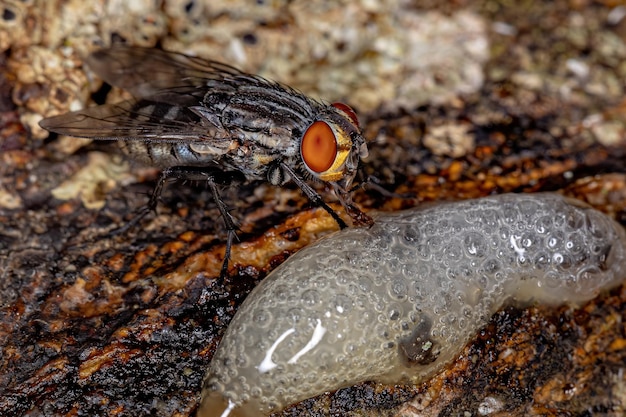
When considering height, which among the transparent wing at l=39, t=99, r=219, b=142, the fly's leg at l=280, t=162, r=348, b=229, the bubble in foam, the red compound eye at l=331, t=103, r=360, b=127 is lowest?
the bubble in foam

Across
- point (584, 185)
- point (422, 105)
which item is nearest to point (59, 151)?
point (422, 105)

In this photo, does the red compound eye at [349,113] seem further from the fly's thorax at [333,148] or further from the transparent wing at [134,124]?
the transparent wing at [134,124]

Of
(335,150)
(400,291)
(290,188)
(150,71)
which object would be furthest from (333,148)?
(150,71)

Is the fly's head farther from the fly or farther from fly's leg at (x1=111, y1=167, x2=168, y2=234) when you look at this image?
fly's leg at (x1=111, y1=167, x2=168, y2=234)

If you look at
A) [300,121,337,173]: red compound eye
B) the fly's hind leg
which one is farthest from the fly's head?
the fly's hind leg

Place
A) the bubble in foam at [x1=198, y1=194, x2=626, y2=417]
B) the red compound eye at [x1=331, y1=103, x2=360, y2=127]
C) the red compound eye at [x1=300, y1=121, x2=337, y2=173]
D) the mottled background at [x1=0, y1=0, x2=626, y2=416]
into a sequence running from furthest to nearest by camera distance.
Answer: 1. the red compound eye at [x1=331, y1=103, x2=360, y2=127]
2. the red compound eye at [x1=300, y1=121, x2=337, y2=173]
3. the mottled background at [x1=0, y1=0, x2=626, y2=416]
4. the bubble in foam at [x1=198, y1=194, x2=626, y2=417]

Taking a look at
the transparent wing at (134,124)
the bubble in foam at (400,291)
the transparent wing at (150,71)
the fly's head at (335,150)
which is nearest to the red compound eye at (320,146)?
the fly's head at (335,150)

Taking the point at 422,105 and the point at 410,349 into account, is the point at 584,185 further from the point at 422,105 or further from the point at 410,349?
the point at 410,349

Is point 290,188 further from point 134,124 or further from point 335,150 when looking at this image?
point 134,124
